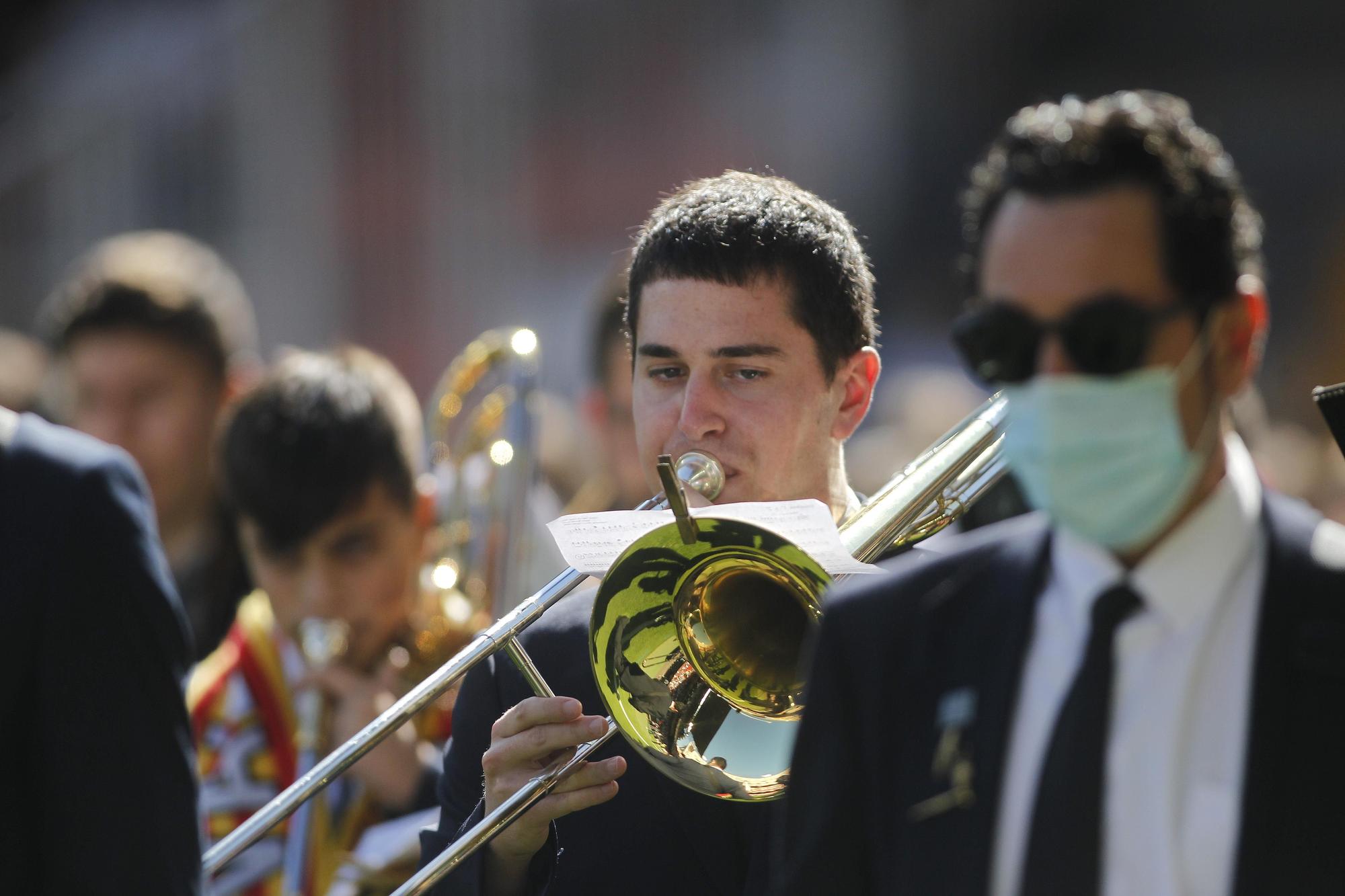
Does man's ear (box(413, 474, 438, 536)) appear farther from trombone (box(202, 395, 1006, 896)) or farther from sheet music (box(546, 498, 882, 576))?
sheet music (box(546, 498, 882, 576))

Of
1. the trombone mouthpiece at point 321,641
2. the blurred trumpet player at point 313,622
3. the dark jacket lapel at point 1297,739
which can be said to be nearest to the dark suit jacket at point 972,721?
the dark jacket lapel at point 1297,739

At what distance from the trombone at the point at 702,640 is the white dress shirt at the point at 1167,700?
55 centimetres

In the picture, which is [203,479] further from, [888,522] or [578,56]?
[578,56]

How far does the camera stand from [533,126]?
551 inches

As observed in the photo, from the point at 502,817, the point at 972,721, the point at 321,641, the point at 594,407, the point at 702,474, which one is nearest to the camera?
the point at 972,721

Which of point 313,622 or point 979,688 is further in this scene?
point 313,622

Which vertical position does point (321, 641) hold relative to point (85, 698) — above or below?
below

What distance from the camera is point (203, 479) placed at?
15.7ft

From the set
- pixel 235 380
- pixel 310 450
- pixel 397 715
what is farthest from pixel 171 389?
pixel 397 715

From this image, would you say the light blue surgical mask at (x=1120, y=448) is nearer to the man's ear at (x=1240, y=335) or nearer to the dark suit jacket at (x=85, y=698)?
the man's ear at (x=1240, y=335)

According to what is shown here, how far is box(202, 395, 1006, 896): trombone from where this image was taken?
2434mm

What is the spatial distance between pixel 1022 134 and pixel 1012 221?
130 millimetres

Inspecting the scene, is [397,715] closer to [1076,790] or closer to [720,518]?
[720,518]

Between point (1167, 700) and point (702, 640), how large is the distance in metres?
1.00
